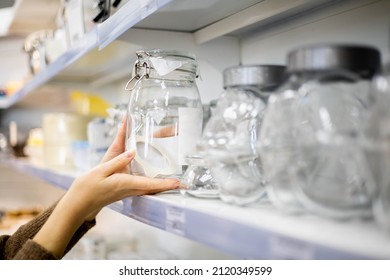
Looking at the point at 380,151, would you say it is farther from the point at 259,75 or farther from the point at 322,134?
the point at 259,75

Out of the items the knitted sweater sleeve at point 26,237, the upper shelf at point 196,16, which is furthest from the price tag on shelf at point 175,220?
the knitted sweater sleeve at point 26,237

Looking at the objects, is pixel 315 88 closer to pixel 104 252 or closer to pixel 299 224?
pixel 299 224

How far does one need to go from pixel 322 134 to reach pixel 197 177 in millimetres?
384

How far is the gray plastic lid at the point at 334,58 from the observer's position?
651 millimetres

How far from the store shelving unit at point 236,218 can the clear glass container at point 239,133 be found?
0.12 ft

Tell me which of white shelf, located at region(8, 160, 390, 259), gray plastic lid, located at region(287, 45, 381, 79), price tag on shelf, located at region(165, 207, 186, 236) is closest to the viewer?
white shelf, located at region(8, 160, 390, 259)

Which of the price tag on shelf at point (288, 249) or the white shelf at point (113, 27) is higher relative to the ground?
the white shelf at point (113, 27)

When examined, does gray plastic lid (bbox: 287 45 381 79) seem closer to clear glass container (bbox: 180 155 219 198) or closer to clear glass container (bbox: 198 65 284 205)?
clear glass container (bbox: 198 65 284 205)

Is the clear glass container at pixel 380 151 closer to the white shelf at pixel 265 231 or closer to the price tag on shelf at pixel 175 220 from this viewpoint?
the white shelf at pixel 265 231

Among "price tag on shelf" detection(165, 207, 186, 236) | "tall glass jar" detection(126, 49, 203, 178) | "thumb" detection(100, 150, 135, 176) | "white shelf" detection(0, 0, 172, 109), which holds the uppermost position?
"white shelf" detection(0, 0, 172, 109)

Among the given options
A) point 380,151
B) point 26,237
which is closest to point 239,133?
point 380,151

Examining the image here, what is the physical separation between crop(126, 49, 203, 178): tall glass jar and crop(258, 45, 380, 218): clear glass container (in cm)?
31

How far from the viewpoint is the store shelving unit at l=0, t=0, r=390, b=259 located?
52 cm

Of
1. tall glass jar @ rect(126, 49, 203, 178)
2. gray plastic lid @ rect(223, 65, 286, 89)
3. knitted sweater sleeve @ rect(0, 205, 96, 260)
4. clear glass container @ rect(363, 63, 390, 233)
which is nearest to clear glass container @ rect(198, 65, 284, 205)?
gray plastic lid @ rect(223, 65, 286, 89)
